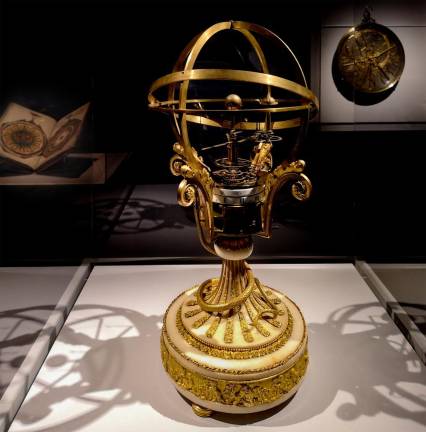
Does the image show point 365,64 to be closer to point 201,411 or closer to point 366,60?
point 366,60

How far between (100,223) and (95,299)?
0.42 metres

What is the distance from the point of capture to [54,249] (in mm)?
2125

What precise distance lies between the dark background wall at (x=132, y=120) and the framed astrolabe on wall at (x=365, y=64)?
15 centimetres

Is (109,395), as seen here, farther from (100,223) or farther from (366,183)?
(366,183)

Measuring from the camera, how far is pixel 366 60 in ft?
6.42

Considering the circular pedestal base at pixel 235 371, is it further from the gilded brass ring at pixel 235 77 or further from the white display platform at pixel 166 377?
the gilded brass ring at pixel 235 77

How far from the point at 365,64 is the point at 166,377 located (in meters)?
1.51

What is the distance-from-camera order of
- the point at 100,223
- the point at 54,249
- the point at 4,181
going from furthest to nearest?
the point at 100,223
the point at 54,249
the point at 4,181

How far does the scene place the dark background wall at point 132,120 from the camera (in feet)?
5.30

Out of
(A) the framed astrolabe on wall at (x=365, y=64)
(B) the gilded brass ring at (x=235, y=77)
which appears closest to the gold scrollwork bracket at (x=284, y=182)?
(B) the gilded brass ring at (x=235, y=77)

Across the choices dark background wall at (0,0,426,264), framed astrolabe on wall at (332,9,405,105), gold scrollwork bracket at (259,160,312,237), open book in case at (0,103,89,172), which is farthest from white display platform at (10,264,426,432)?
framed astrolabe on wall at (332,9,405,105)

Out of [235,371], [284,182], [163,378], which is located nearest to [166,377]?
[163,378]

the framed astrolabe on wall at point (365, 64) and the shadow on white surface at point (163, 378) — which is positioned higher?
the framed astrolabe on wall at point (365, 64)

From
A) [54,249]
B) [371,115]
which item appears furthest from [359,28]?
[54,249]
